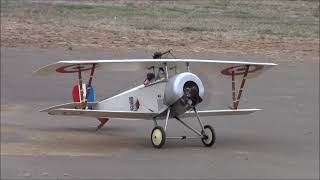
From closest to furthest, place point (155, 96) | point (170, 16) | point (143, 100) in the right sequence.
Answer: point (155, 96) < point (143, 100) < point (170, 16)

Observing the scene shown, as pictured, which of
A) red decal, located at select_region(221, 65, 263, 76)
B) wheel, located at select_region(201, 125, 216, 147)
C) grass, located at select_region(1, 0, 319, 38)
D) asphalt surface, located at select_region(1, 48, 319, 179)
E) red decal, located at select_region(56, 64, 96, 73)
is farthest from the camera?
grass, located at select_region(1, 0, 319, 38)

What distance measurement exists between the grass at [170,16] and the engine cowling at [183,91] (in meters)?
12.9

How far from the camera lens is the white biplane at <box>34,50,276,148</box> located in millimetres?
12109

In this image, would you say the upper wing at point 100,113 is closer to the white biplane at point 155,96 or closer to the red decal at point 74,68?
the white biplane at point 155,96

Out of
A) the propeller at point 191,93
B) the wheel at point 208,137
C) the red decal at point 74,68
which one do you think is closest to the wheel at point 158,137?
the propeller at point 191,93

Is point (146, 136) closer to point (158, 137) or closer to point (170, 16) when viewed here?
point (158, 137)

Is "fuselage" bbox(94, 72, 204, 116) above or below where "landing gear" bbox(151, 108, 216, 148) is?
above

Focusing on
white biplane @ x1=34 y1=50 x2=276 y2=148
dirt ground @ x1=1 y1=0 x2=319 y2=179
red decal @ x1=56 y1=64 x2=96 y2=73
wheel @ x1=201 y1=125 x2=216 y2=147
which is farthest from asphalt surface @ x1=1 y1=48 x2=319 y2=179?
red decal @ x1=56 y1=64 x2=96 y2=73

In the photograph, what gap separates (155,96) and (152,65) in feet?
1.70

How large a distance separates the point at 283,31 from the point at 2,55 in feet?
32.5

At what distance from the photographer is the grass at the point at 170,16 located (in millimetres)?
25828

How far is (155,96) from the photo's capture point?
41.2 ft

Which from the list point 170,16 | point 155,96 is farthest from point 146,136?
point 170,16

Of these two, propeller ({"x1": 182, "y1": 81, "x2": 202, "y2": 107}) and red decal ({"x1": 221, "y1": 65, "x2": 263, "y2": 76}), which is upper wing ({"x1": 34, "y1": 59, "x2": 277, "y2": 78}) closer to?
red decal ({"x1": 221, "y1": 65, "x2": 263, "y2": 76})
